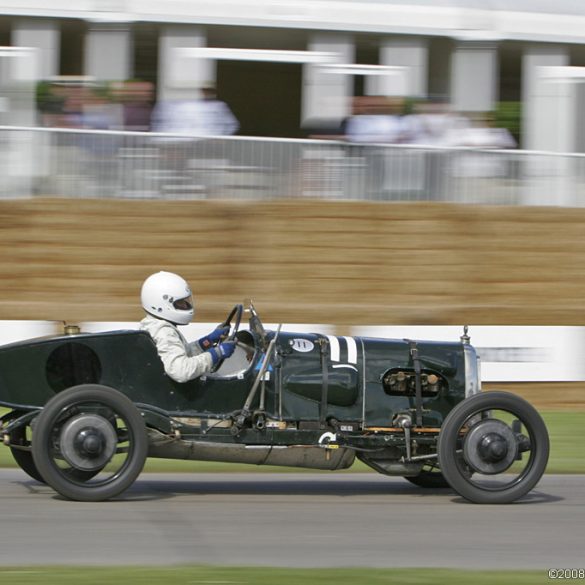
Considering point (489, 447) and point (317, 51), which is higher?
point (317, 51)

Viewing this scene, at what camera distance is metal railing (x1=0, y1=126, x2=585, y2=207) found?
1275cm

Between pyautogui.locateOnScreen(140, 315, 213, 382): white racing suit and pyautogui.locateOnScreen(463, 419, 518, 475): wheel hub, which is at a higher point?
pyautogui.locateOnScreen(140, 315, 213, 382): white racing suit

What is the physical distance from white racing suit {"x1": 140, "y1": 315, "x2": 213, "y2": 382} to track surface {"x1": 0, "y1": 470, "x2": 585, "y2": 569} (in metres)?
0.80

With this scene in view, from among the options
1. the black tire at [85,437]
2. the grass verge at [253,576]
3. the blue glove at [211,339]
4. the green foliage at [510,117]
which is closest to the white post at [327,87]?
the green foliage at [510,117]

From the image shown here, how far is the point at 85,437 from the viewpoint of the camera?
7066 mm

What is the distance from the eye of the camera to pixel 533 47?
648 inches

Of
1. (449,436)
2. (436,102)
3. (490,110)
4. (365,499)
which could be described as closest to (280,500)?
(365,499)

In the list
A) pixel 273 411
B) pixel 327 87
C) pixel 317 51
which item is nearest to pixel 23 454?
pixel 273 411

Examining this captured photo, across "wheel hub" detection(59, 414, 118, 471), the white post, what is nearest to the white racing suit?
"wheel hub" detection(59, 414, 118, 471)

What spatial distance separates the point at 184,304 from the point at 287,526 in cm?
165

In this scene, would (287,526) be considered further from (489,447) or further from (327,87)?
(327,87)

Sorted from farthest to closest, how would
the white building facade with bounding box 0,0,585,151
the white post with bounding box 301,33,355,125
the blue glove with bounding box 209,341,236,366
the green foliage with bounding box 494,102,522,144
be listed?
the white building facade with bounding box 0,0,585,151 → the green foliage with bounding box 494,102,522,144 → the white post with bounding box 301,33,355,125 → the blue glove with bounding box 209,341,236,366

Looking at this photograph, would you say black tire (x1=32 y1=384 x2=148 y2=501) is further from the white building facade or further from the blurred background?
the white building facade

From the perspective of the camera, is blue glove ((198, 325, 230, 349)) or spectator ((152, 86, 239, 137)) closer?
blue glove ((198, 325, 230, 349))
